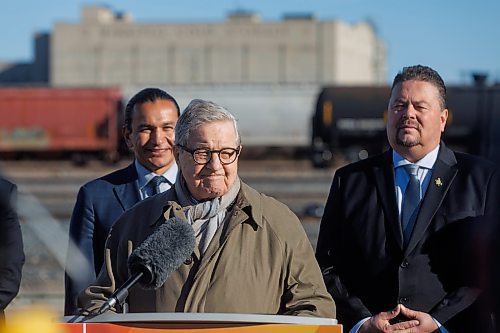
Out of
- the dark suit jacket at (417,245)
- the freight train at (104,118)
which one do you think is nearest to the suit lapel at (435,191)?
the dark suit jacket at (417,245)

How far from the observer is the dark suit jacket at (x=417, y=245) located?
4656 mm

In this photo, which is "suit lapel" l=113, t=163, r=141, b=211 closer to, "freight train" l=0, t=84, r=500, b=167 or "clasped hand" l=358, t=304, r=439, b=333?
"clasped hand" l=358, t=304, r=439, b=333

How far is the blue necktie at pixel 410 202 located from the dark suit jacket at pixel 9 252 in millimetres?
1790

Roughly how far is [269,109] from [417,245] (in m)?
37.8

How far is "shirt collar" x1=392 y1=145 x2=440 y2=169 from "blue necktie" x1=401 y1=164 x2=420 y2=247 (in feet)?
0.08

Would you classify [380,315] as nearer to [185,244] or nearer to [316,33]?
[185,244]

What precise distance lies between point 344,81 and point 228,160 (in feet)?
262

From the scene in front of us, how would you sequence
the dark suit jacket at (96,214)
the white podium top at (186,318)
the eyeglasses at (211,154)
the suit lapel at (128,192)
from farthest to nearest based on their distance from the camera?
the suit lapel at (128,192) < the dark suit jacket at (96,214) < the eyeglasses at (211,154) < the white podium top at (186,318)

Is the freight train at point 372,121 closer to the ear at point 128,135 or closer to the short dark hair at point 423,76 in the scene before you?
the ear at point 128,135

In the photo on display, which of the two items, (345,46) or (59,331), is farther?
(345,46)

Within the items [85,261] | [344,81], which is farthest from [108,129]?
[344,81]

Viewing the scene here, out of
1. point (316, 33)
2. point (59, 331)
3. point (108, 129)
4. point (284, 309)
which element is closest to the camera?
point (59, 331)

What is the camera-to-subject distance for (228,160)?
13.4 feet

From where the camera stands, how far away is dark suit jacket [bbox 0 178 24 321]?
4570 mm
